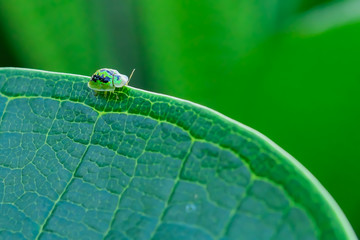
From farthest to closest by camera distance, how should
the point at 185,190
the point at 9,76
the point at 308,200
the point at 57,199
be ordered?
the point at 9,76
the point at 57,199
the point at 185,190
the point at 308,200

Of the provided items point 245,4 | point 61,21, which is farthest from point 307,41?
point 61,21

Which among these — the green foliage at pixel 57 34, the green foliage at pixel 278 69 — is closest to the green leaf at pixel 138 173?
the green foliage at pixel 278 69

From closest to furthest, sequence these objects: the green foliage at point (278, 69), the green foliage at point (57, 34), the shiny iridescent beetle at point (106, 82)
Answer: the shiny iridescent beetle at point (106, 82) → the green foliage at point (278, 69) → the green foliage at point (57, 34)

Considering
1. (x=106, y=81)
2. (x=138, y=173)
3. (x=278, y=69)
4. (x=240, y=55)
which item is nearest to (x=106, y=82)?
(x=106, y=81)

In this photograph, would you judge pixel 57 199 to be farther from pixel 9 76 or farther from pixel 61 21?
pixel 61 21

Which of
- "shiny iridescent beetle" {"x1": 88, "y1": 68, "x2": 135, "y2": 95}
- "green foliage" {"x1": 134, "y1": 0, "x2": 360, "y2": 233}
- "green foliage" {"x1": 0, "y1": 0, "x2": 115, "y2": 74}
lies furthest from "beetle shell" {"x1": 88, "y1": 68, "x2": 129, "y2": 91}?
"green foliage" {"x1": 0, "y1": 0, "x2": 115, "y2": 74}

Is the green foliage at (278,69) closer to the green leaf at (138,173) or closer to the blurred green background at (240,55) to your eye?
the blurred green background at (240,55)
